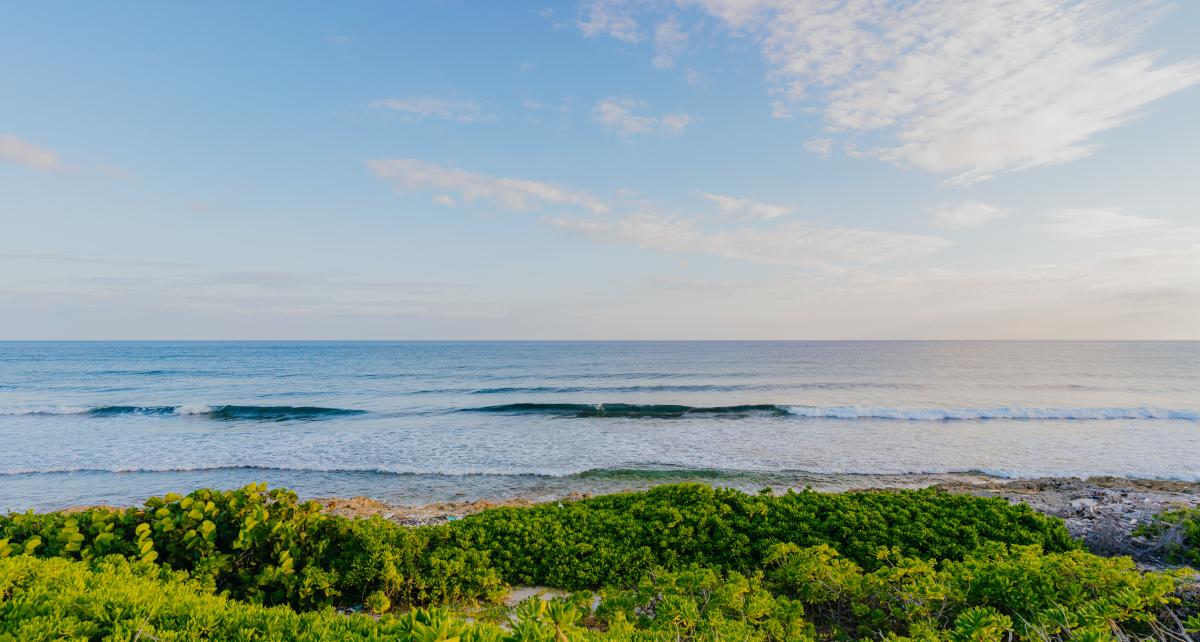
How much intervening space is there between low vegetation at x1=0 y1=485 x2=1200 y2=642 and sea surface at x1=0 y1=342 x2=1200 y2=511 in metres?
6.44

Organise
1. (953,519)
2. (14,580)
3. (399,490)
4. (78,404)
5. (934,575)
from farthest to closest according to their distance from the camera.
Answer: (78,404), (399,490), (953,519), (934,575), (14,580)

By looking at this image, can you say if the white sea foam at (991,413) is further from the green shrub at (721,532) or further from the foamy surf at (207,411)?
the foamy surf at (207,411)

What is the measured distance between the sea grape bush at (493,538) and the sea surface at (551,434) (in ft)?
20.3

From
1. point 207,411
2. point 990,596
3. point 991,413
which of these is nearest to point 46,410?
point 207,411

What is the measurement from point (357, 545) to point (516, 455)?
36.9ft

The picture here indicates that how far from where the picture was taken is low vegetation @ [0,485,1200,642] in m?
2.95

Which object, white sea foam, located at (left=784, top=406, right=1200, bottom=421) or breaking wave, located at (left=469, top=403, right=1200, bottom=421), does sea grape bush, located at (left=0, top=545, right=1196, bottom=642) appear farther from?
white sea foam, located at (left=784, top=406, right=1200, bottom=421)

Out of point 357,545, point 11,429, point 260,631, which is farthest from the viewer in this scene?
point 11,429

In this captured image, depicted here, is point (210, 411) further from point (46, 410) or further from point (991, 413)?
point (991, 413)

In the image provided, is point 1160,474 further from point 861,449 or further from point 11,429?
point 11,429

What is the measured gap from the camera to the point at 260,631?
2.88 m

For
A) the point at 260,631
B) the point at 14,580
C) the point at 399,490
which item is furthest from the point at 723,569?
the point at 399,490

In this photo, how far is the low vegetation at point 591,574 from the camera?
295 cm

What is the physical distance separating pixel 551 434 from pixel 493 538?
548 inches
